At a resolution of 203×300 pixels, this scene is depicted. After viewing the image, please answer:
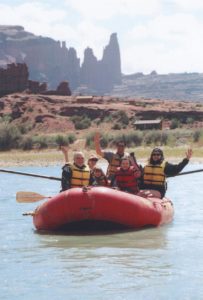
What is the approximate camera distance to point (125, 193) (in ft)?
41.4

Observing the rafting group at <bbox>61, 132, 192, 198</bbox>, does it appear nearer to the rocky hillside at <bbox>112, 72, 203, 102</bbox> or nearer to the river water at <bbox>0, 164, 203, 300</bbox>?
the river water at <bbox>0, 164, 203, 300</bbox>

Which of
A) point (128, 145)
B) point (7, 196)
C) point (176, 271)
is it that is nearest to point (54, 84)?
point (128, 145)

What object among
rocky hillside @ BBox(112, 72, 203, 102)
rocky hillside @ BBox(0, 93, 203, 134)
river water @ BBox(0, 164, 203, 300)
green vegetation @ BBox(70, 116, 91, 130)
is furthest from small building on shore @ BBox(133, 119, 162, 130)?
rocky hillside @ BBox(112, 72, 203, 102)

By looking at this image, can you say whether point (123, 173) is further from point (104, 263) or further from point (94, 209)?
point (104, 263)

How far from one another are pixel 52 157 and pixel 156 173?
25642 millimetres

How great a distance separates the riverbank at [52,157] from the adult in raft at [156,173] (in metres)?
20.8

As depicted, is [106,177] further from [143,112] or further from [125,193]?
[143,112]

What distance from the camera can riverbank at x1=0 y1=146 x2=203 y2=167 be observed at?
36.6 metres

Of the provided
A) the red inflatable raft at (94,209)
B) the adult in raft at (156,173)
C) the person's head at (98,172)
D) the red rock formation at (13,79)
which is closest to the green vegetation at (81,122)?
the red rock formation at (13,79)

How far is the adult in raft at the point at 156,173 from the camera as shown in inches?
551

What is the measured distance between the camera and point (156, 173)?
14.2 metres

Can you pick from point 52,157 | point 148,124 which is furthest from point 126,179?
point 148,124

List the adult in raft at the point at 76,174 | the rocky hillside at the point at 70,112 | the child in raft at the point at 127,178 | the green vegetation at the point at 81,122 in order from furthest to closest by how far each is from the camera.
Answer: the rocky hillside at the point at 70,112 → the green vegetation at the point at 81,122 → the child in raft at the point at 127,178 → the adult in raft at the point at 76,174

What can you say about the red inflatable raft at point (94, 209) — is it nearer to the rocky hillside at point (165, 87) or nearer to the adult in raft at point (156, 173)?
the adult in raft at point (156, 173)
